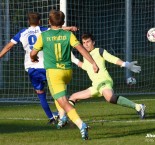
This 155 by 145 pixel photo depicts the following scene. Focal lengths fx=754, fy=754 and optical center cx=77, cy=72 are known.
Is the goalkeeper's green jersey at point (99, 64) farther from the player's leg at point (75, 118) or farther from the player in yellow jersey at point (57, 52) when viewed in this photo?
the player's leg at point (75, 118)

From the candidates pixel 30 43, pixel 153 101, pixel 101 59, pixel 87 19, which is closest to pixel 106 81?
pixel 101 59

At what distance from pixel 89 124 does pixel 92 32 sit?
871 cm

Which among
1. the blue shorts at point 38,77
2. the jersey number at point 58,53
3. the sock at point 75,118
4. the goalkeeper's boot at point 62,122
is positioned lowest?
the goalkeeper's boot at point 62,122

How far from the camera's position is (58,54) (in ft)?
34.7

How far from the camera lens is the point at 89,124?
12328mm

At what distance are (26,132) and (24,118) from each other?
216 cm

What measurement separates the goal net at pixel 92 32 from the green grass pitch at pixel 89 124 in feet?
9.77

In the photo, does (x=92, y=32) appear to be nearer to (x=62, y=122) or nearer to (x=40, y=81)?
(x=40, y=81)

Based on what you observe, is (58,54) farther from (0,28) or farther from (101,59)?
(0,28)

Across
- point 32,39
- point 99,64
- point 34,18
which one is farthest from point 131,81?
point 34,18

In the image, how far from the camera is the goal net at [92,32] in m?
19.2

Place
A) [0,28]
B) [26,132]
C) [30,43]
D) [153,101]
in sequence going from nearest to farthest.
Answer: [26,132]
[30,43]
[153,101]
[0,28]

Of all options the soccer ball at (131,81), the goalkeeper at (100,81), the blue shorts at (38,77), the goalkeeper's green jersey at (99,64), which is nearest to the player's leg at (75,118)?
the goalkeeper at (100,81)

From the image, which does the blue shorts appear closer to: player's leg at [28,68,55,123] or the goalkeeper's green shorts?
player's leg at [28,68,55,123]
